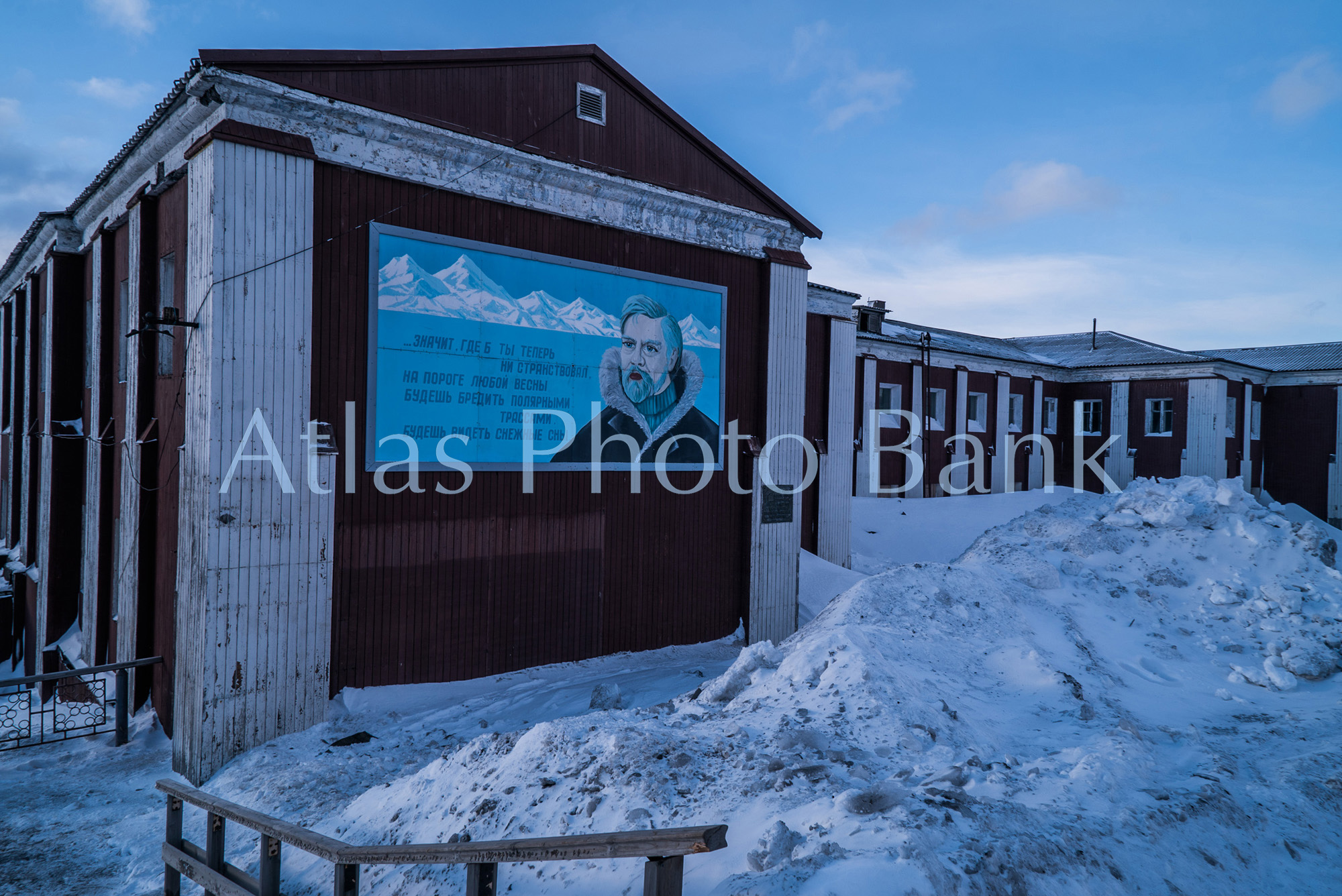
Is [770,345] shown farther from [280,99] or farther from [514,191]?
[280,99]

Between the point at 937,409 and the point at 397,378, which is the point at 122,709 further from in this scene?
the point at 937,409

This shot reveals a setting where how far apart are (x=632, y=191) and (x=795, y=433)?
15.6ft

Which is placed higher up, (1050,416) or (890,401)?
(890,401)

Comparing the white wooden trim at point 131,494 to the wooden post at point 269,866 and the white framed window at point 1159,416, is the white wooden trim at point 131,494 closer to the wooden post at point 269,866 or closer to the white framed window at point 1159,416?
the wooden post at point 269,866

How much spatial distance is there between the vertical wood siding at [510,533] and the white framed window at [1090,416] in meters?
25.0

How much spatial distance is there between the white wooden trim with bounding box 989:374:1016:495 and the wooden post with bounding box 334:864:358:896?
28.1m

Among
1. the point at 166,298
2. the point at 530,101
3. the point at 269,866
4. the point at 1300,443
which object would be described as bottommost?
the point at 269,866

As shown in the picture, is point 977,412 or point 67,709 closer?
point 67,709

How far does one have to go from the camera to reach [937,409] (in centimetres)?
2655

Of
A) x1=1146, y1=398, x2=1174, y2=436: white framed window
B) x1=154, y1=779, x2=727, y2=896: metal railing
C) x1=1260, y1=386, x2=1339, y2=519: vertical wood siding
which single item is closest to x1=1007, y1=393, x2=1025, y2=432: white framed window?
x1=1146, y1=398, x2=1174, y2=436: white framed window

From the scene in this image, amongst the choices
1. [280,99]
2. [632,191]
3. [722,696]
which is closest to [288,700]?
[722,696]

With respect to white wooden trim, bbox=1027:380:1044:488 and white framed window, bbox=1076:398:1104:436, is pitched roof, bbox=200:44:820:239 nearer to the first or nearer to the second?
white wooden trim, bbox=1027:380:1044:488

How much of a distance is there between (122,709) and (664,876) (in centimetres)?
805

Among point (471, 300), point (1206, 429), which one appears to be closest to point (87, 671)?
point (471, 300)
